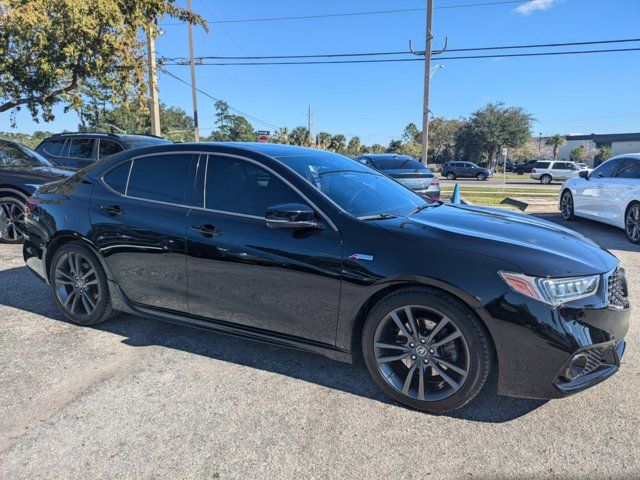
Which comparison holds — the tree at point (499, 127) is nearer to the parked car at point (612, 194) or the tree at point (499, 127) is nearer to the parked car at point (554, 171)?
the parked car at point (554, 171)

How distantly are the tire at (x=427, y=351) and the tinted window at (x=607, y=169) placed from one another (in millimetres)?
8312

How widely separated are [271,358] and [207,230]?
44.1 inches

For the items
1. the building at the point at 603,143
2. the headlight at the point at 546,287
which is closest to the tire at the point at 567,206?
the headlight at the point at 546,287

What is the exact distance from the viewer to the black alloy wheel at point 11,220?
7281mm

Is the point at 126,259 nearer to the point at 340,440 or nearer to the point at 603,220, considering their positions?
the point at 340,440

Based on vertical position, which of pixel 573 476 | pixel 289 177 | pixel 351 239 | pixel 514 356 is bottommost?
pixel 573 476

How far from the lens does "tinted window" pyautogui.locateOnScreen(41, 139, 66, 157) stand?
32.8ft

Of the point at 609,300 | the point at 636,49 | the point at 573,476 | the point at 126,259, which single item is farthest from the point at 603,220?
the point at 636,49

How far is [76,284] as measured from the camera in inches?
162

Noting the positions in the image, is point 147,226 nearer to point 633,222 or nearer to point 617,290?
point 617,290

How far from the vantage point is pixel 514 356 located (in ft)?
8.32

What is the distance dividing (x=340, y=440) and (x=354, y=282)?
92 cm

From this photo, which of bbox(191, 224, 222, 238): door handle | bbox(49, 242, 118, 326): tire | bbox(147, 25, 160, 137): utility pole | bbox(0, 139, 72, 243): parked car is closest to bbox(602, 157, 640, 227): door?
bbox(191, 224, 222, 238): door handle

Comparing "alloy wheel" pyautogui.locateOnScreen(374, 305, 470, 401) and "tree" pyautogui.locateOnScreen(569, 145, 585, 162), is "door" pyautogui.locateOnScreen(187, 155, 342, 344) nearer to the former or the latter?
"alloy wheel" pyautogui.locateOnScreen(374, 305, 470, 401)
